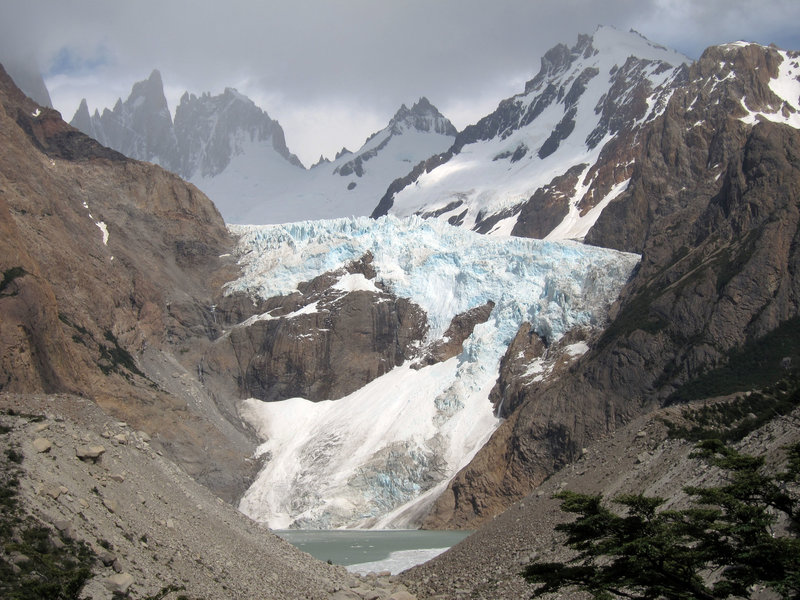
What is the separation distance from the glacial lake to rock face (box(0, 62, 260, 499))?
19.2 m

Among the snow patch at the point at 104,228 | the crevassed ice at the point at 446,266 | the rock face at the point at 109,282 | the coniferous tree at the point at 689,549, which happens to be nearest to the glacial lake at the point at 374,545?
the rock face at the point at 109,282

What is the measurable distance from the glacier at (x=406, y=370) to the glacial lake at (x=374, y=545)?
20.5 feet

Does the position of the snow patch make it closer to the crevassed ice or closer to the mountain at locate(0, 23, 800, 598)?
the mountain at locate(0, 23, 800, 598)

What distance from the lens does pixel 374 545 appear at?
70.8 meters

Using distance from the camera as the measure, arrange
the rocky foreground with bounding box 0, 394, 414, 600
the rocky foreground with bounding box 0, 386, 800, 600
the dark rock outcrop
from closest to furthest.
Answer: the rocky foreground with bounding box 0, 394, 414, 600 → the rocky foreground with bounding box 0, 386, 800, 600 → the dark rock outcrop

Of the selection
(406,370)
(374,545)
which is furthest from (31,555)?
(406,370)

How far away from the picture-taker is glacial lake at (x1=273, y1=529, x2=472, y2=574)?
56.7 meters

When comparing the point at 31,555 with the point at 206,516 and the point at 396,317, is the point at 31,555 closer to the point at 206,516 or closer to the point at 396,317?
the point at 206,516

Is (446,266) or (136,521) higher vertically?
(446,266)

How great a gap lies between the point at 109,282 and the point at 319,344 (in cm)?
2854

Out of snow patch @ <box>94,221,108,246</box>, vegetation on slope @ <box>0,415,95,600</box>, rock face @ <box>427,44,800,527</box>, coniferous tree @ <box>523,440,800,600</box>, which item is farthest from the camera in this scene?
snow patch @ <box>94,221,108,246</box>

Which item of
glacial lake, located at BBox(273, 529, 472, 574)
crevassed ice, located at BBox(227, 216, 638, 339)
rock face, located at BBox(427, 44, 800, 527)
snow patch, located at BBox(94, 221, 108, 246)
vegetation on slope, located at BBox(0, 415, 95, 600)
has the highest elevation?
snow patch, located at BBox(94, 221, 108, 246)

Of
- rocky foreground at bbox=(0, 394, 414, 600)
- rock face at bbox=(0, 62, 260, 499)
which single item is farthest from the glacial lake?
rock face at bbox=(0, 62, 260, 499)

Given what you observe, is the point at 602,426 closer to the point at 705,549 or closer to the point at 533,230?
the point at 705,549
